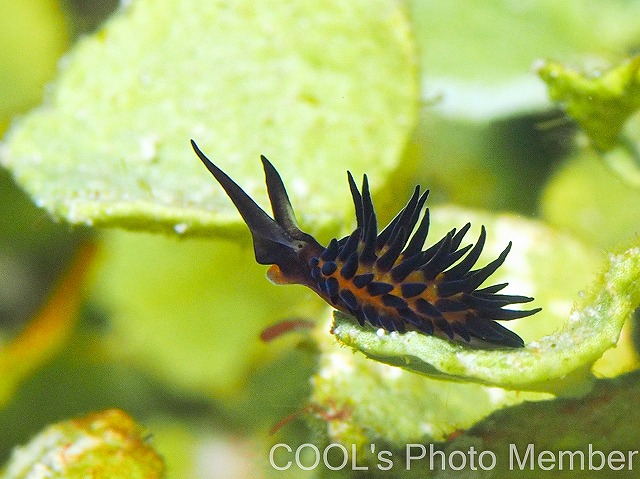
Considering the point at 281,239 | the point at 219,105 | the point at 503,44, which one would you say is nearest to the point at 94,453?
the point at 281,239

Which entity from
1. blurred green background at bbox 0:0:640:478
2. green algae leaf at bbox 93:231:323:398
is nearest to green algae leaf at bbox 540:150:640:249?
blurred green background at bbox 0:0:640:478

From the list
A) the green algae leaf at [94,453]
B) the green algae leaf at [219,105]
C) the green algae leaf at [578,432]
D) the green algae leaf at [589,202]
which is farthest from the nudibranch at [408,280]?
the green algae leaf at [589,202]

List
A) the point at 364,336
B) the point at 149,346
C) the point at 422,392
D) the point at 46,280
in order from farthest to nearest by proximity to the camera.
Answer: the point at 46,280 < the point at 149,346 < the point at 422,392 < the point at 364,336

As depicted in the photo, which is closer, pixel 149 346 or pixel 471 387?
pixel 471 387

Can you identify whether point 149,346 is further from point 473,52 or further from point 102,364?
point 473,52

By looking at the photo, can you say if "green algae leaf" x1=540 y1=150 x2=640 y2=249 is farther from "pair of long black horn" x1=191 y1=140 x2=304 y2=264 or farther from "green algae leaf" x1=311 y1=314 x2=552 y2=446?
"pair of long black horn" x1=191 y1=140 x2=304 y2=264

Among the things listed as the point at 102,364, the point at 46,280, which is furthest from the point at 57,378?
the point at 46,280

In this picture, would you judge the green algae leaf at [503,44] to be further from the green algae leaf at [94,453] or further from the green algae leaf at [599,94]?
the green algae leaf at [94,453]
